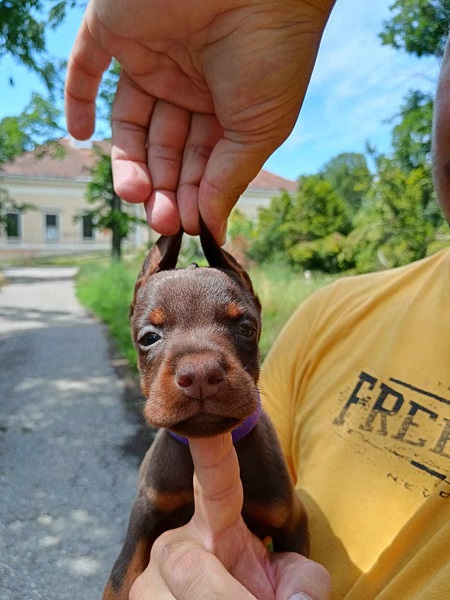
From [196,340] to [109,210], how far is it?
69.3 feet

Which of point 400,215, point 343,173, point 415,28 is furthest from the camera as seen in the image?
point 343,173

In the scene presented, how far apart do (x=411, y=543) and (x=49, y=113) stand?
1581cm

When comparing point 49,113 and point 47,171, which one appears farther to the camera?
Result: point 47,171

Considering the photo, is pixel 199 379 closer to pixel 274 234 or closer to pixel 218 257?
pixel 218 257

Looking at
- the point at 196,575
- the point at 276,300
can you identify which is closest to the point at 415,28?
the point at 276,300

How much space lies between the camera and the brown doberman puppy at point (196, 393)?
1.39 metres

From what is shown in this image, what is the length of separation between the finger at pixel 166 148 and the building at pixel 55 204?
1267 inches

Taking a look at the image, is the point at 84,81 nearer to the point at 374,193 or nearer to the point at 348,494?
the point at 348,494

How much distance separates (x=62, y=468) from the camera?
5.05 metres

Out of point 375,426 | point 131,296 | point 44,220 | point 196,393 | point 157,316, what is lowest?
point 44,220

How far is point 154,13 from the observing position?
164cm

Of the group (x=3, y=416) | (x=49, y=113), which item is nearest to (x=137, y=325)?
(x=3, y=416)

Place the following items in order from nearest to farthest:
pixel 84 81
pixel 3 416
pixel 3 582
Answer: pixel 84 81, pixel 3 582, pixel 3 416

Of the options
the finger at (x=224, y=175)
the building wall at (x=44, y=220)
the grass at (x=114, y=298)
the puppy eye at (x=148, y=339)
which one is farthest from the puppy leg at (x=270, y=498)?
the building wall at (x=44, y=220)
